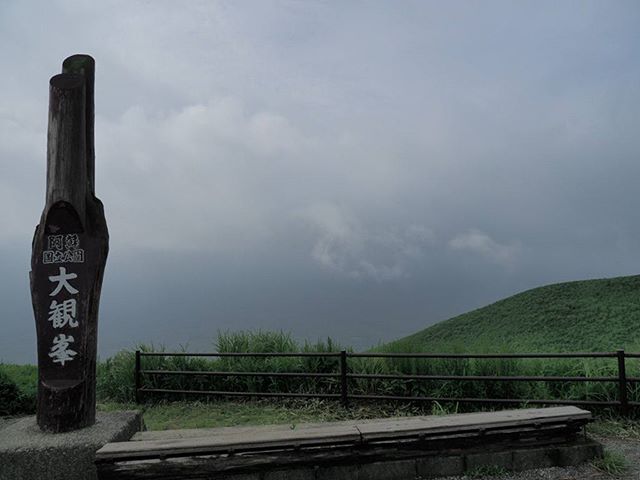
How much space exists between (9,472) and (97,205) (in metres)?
2.58

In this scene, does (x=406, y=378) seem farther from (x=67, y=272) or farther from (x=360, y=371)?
(x=67, y=272)

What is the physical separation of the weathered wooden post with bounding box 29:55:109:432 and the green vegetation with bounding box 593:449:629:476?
479 centimetres

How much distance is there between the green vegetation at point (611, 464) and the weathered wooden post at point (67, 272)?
479cm

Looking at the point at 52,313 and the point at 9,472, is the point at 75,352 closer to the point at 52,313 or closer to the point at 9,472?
the point at 52,313

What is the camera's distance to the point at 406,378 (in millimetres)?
7105

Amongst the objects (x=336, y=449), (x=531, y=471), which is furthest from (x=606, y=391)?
(x=336, y=449)

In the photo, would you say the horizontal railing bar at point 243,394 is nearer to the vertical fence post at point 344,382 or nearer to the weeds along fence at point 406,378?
the weeds along fence at point 406,378

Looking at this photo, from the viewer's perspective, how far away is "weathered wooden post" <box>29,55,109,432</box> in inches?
195

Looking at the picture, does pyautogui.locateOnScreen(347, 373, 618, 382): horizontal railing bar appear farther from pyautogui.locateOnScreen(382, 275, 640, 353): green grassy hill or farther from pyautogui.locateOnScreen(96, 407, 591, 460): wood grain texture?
pyautogui.locateOnScreen(382, 275, 640, 353): green grassy hill

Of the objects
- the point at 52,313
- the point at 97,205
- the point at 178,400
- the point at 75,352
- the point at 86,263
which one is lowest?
the point at 178,400

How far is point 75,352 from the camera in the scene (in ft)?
16.4

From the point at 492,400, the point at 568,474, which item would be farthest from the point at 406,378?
the point at 568,474

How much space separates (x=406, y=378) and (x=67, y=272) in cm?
453

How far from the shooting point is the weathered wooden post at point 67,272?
4949mm
